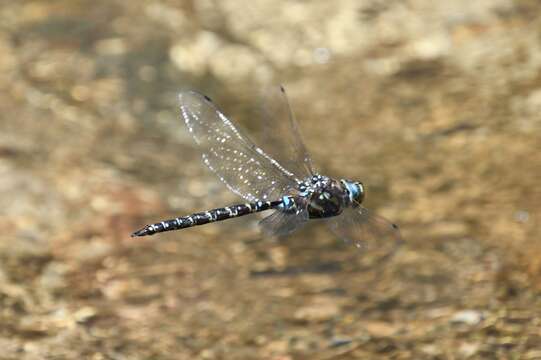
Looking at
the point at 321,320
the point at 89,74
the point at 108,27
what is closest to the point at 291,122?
the point at 321,320

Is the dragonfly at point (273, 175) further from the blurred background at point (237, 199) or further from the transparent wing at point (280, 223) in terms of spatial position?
the blurred background at point (237, 199)

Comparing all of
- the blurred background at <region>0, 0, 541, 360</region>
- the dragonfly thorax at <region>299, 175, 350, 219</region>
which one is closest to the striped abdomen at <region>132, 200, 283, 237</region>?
the dragonfly thorax at <region>299, 175, 350, 219</region>

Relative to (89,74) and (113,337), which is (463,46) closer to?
(89,74)

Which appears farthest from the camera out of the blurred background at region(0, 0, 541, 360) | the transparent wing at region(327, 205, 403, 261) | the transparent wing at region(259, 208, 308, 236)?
the blurred background at region(0, 0, 541, 360)

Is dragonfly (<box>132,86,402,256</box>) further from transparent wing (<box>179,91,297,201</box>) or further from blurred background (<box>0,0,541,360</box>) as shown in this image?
blurred background (<box>0,0,541,360</box>)

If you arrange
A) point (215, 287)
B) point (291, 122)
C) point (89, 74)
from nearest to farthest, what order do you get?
1. point (291, 122)
2. point (215, 287)
3. point (89, 74)

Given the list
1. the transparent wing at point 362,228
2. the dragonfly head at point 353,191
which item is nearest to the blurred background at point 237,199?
the transparent wing at point 362,228
